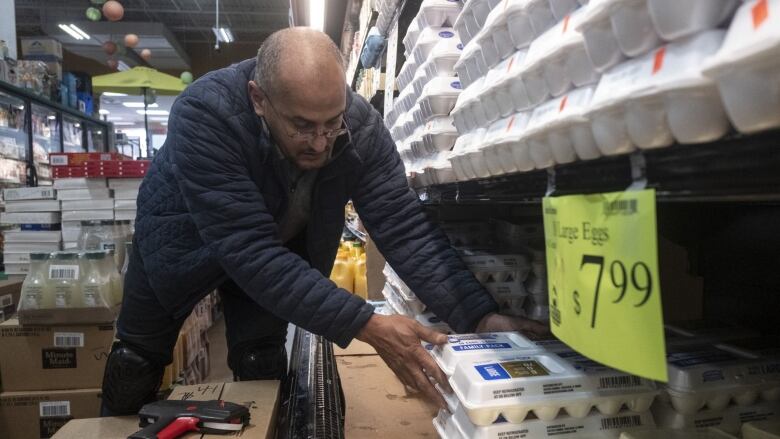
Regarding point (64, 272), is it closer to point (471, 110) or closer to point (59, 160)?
point (471, 110)

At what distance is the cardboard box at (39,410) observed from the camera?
275cm

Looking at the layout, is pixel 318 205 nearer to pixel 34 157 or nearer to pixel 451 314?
pixel 451 314

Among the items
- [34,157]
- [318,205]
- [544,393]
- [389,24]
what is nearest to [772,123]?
[544,393]

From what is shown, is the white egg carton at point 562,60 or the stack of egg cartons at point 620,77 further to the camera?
the white egg carton at point 562,60

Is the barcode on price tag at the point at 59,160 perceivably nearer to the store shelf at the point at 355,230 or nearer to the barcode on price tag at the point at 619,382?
the store shelf at the point at 355,230

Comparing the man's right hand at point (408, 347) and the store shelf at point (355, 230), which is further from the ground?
the store shelf at point (355, 230)

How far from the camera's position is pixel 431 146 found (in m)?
1.53

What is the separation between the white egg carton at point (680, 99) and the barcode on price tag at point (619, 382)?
549mm

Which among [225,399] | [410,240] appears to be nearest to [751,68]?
[410,240]

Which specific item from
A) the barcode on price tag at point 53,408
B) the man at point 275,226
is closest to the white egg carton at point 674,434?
the man at point 275,226

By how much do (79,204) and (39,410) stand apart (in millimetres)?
2594

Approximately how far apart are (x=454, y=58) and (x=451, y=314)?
70 centimetres

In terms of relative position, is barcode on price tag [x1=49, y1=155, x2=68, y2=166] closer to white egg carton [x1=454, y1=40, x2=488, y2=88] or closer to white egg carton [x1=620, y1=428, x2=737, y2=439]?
white egg carton [x1=454, y1=40, x2=488, y2=88]

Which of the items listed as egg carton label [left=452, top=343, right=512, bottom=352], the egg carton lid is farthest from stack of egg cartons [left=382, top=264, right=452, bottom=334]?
the egg carton lid
